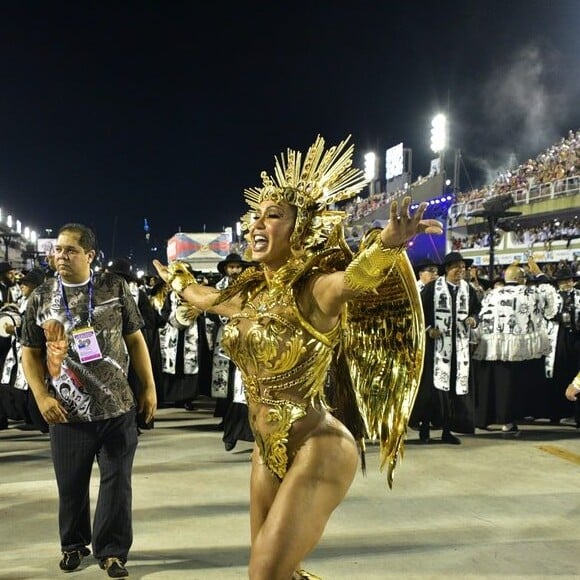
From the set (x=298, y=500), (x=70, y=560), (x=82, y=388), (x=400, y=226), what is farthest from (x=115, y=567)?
(x=400, y=226)

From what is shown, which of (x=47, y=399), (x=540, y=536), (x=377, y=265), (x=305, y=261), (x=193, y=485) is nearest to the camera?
(x=377, y=265)

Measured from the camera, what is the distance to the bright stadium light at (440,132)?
43.3 metres

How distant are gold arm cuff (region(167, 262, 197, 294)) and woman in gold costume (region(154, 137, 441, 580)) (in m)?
0.53

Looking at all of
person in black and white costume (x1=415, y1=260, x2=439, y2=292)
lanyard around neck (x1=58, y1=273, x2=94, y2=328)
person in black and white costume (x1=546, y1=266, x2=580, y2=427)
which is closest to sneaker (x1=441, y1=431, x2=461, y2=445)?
person in black and white costume (x1=415, y1=260, x2=439, y2=292)

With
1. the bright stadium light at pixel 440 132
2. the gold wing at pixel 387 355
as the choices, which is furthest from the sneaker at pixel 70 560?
the bright stadium light at pixel 440 132

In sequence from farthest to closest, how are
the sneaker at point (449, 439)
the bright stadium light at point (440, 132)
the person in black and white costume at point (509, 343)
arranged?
1. the bright stadium light at point (440, 132)
2. the person in black and white costume at point (509, 343)
3. the sneaker at point (449, 439)

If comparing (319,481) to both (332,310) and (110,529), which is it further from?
(110,529)

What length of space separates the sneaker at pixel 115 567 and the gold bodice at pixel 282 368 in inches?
65.0

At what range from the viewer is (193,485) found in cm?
551

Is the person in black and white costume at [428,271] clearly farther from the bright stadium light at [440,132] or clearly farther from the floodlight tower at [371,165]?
the floodlight tower at [371,165]

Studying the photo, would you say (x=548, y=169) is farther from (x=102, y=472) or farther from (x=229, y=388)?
(x=102, y=472)

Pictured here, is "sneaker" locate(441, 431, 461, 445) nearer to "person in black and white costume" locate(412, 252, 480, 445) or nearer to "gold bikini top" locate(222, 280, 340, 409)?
"person in black and white costume" locate(412, 252, 480, 445)

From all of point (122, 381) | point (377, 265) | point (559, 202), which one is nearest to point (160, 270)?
point (122, 381)

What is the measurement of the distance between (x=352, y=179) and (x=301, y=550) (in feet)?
4.81
